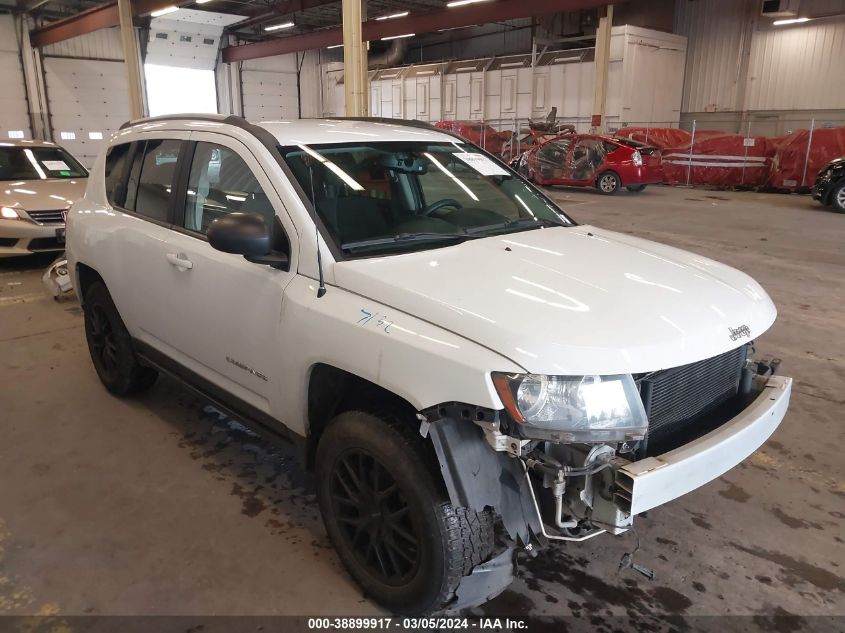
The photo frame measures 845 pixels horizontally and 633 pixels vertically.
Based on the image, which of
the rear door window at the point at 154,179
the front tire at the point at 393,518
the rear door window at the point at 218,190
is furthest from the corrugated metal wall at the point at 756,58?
the front tire at the point at 393,518

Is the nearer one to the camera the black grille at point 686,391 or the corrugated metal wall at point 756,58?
the black grille at point 686,391

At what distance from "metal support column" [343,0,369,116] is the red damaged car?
680cm

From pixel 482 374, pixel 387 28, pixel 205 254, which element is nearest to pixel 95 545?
pixel 205 254

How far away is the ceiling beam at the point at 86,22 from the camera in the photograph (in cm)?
1773

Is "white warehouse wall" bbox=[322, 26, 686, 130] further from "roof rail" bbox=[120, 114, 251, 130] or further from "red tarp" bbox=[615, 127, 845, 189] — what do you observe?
"roof rail" bbox=[120, 114, 251, 130]

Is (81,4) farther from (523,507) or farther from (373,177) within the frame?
(523,507)

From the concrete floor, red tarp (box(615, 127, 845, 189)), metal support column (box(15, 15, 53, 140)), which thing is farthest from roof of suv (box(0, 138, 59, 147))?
metal support column (box(15, 15, 53, 140))

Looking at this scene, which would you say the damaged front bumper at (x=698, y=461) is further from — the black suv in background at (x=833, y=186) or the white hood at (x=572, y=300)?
the black suv in background at (x=833, y=186)

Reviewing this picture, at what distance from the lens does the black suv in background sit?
1243 cm

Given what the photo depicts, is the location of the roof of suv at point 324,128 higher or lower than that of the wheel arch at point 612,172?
higher

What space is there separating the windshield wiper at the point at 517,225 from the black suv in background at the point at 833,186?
1194cm

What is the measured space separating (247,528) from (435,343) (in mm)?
1432

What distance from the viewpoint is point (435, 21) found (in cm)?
1948

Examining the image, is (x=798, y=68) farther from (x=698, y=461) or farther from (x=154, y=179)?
(x=698, y=461)
